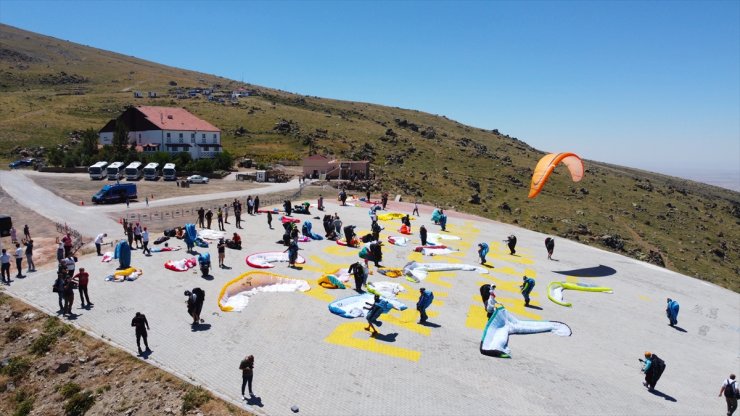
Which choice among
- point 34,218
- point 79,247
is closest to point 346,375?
point 79,247

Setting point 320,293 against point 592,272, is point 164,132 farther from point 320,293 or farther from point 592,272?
point 592,272

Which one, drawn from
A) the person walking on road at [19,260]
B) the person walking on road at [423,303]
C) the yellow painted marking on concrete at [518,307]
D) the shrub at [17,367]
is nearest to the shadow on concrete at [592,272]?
the yellow painted marking on concrete at [518,307]

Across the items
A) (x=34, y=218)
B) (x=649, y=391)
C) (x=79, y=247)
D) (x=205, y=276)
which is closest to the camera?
(x=649, y=391)

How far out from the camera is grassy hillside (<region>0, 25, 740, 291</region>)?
54156mm

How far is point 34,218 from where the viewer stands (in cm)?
2869

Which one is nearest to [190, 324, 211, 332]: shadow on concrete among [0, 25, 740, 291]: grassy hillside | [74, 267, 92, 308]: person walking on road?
[74, 267, 92, 308]: person walking on road

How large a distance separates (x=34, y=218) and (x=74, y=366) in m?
21.4

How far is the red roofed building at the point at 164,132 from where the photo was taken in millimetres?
63000

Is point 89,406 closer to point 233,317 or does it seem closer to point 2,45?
point 233,317

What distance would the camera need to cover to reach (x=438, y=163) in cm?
7806

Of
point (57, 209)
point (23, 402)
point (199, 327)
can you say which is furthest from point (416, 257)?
point (57, 209)

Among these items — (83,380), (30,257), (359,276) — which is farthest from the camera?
(30,257)

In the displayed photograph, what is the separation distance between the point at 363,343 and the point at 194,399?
5.12m

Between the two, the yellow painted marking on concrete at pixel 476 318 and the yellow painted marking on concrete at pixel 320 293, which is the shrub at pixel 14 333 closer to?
the yellow painted marking on concrete at pixel 320 293
